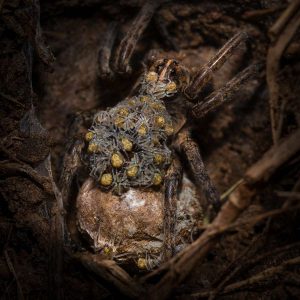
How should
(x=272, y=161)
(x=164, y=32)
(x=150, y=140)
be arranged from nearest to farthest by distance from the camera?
(x=272, y=161) < (x=150, y=140) < (x=164, y=32)

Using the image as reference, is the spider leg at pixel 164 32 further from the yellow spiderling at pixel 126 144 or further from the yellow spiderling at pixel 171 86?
the yellow spiderling at pixel 126 144

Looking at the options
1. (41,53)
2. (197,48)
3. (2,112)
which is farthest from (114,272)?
(197,48)

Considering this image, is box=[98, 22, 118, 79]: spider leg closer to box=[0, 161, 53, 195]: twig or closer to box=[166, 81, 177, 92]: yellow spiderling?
box=[166, 81, 177, 92]: yellow spiderling

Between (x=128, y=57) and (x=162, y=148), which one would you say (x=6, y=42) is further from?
(x=162, y=148)

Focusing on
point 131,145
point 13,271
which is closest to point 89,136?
point 131,145

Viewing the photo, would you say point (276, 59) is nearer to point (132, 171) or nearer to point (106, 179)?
point (132, 171)

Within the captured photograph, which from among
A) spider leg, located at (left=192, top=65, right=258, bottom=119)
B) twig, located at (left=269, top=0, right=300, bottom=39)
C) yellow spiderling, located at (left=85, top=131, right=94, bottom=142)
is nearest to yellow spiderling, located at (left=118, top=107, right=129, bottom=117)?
yellow spiderling, located at (left=85, top=131, right=94, bottom=142)
